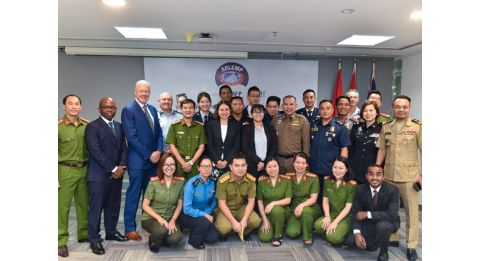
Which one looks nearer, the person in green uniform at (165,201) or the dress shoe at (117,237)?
the person in green uniform at (165,201)

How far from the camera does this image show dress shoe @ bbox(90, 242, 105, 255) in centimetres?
322

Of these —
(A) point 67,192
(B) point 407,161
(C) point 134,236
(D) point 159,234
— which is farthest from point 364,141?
(A) point 67,192

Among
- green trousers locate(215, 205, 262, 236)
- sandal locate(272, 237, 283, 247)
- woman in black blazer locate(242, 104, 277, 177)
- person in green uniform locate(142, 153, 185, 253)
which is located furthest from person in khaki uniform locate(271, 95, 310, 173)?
person in green uniform locate(142, 153, 185, 253)

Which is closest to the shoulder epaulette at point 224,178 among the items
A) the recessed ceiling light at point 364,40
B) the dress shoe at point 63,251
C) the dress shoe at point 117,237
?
the dress shoe at point 117,237

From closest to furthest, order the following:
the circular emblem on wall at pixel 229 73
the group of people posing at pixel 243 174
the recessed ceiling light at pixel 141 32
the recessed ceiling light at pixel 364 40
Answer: the group of people posing at pixel 243 174 → the recessed ceiling light at pixel 141 32 → the recessed ceiling light at pixel 364 40 → the circular emblem on wall at pixel 229 73

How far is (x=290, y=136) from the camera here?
12.8 ft

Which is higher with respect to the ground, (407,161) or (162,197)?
(407,161)

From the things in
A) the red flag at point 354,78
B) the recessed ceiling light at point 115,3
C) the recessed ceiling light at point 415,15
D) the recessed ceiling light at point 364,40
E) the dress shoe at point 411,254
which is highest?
the recessed ceiling light at point 364,40

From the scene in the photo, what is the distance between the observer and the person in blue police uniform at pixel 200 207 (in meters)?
3.40

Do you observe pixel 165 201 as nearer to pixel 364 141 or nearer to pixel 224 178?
pixel 224 178

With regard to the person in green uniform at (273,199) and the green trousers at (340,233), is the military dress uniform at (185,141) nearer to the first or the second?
the person in green uniform at (273,199)

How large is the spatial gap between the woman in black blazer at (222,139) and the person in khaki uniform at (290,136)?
0.50m

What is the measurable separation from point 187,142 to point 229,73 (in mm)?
2806

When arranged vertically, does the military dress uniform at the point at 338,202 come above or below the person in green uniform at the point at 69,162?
below
